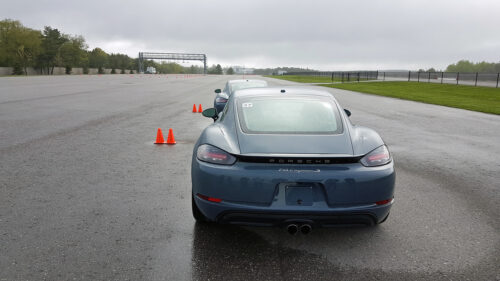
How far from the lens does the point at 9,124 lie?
10.8 meters

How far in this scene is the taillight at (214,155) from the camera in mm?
3379

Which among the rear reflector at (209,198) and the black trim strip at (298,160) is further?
the rear reflector at (209,198)

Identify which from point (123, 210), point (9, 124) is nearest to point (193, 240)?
point (123, 210)

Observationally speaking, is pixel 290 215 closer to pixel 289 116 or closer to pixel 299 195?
pixel 299 195

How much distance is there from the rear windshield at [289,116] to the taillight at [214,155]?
380 millimetres

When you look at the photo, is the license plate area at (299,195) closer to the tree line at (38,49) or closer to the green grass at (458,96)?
the green grass at (458,96)

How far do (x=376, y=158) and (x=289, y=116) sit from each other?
3.16 ft

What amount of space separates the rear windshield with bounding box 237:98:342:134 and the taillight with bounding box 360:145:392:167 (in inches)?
15.2

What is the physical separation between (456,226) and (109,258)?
134 inches

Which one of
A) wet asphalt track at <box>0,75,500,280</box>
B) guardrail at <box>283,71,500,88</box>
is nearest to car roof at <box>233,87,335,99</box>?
wet asphalt track at <box>0,75,500,280</box>

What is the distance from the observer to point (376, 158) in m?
3.49

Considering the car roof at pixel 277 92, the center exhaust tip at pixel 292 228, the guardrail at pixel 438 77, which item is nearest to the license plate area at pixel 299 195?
the center exhaust tip at pixel 292 228

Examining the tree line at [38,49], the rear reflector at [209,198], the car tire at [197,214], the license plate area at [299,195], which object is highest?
the tree line at [38,49]

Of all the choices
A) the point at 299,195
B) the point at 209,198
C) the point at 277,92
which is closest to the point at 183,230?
the point at 209,198
